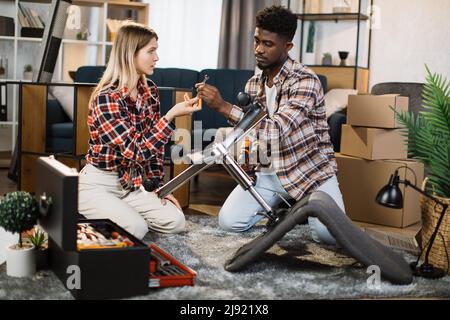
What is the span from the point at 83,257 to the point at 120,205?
29.3 inches

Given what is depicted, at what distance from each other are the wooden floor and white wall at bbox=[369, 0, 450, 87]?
4.46ft

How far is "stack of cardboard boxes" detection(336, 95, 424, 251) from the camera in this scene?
321cm

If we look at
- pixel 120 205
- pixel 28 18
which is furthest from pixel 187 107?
pixel 28 18

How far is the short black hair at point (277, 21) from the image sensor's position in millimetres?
2600

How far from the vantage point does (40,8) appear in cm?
564

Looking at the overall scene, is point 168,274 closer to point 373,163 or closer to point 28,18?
point 373,163

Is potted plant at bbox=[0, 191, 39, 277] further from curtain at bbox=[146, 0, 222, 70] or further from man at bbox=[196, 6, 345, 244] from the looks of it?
curtain at bbox=[146, 0, 222, 70]

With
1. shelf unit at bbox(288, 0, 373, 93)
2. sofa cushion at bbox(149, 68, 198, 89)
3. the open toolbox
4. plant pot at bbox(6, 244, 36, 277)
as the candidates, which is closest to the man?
the open toolbox

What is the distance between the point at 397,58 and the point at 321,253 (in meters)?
2.59

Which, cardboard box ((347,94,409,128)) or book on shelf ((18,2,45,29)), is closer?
cardboard box ((347,94,409,128))

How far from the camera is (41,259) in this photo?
2139 millimetres

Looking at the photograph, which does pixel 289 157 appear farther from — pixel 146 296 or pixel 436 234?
pixel 146 296

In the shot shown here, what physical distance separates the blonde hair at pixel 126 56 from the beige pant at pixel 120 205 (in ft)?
1.01
